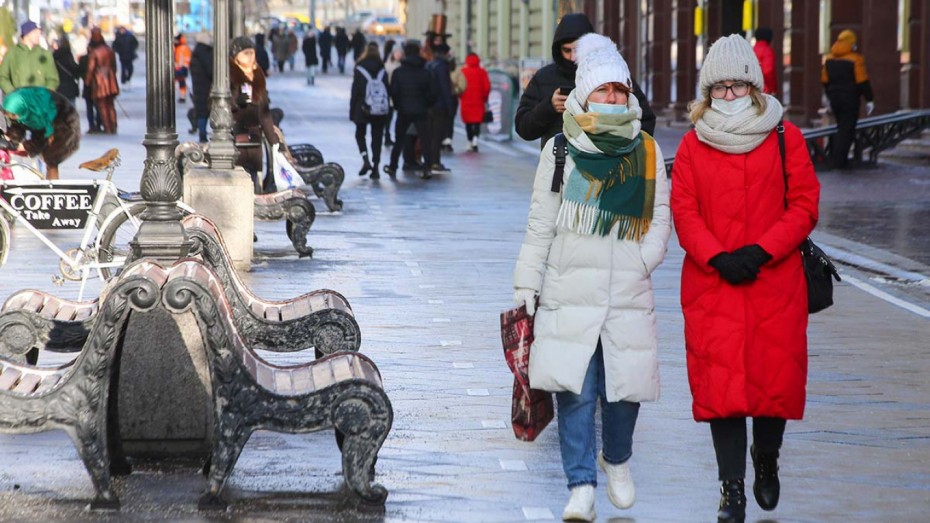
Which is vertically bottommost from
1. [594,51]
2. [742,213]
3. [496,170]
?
[496,170]

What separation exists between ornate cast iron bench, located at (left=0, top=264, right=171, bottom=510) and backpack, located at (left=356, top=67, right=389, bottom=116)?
660 inches

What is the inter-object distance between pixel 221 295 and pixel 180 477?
71 centimetres

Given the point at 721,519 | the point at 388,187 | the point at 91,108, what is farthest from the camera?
the point at 91,108

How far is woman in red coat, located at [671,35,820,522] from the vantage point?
5746 mm

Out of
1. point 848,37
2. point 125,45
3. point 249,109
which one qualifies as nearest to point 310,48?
point 125,45

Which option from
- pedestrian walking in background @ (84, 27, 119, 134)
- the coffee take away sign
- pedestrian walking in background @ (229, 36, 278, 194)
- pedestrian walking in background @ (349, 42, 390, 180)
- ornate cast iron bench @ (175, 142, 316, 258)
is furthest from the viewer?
pedestrian walking in background @ (84, 27, 119, 134)

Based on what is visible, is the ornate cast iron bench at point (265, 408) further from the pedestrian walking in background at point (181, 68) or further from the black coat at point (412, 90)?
the pedestrian walking in background at point (181, 68)

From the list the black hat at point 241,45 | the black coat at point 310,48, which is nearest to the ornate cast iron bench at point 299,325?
the black hat at point 241,45

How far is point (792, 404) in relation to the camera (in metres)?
5.81

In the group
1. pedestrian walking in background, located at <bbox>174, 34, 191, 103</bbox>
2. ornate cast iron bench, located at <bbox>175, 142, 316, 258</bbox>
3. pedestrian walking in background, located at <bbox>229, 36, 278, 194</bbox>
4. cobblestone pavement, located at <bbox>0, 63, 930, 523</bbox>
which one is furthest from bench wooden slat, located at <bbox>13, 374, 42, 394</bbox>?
pedestrian walking in background, located at <bbox>174, 34, 191, 103</bbox>

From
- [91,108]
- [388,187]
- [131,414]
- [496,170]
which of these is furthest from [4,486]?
[91,108]

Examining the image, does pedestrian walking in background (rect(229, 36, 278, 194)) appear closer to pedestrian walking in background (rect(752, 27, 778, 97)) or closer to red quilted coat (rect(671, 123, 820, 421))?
pedestrian walking in background (rect(752, 27, 778, 97))

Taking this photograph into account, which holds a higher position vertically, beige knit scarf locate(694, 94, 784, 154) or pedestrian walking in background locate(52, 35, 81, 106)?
beige knit scarf locate(694, 94, 784, 154)

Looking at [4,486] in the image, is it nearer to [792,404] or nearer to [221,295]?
[221,295]
